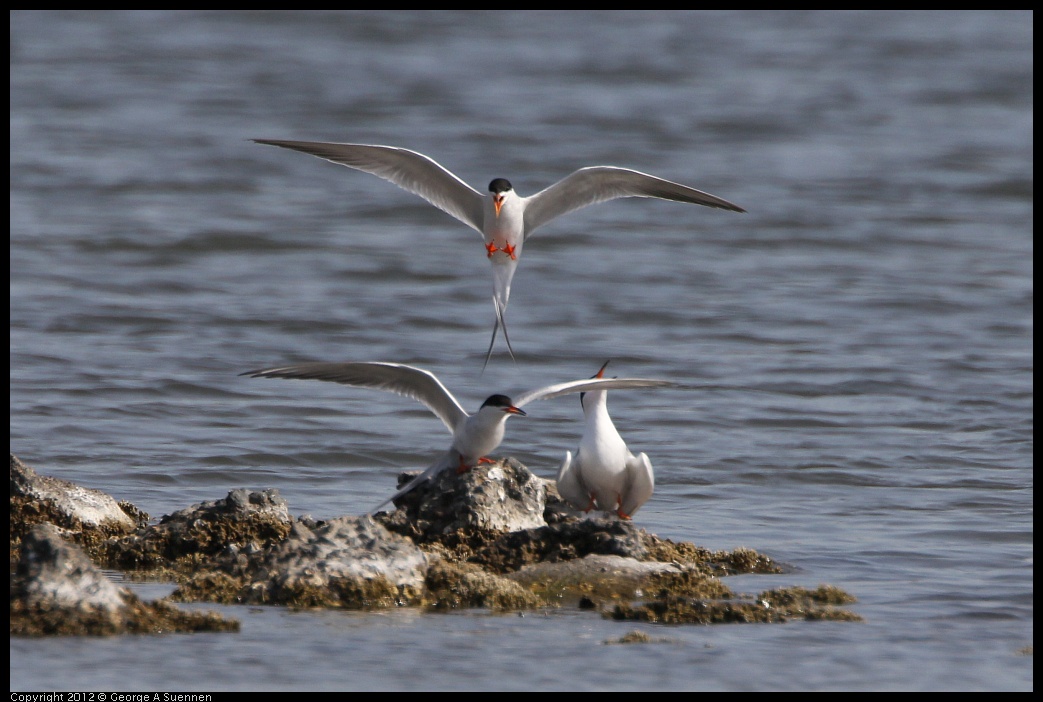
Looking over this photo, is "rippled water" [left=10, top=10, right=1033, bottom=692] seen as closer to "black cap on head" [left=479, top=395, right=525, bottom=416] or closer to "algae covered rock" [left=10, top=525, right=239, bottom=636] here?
"algae covered rock" [left=10, top=525, right=239, bottom=636]

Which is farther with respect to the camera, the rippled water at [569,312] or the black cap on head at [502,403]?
the black cap on head at [502,403]

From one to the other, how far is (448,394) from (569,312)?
290 inches

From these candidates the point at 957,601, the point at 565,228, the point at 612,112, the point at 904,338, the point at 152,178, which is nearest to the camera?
the point at 957,601

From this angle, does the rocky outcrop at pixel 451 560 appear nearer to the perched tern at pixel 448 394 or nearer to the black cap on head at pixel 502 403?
the perched tern at pixel 448 394

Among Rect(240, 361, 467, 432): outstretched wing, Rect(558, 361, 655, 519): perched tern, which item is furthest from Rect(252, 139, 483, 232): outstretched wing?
Rect(558, 361, 655, 519): perched tern

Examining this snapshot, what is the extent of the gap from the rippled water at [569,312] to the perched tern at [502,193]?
164cm

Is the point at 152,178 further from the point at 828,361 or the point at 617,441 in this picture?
the point at 617,441

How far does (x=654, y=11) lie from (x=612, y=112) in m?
13.1

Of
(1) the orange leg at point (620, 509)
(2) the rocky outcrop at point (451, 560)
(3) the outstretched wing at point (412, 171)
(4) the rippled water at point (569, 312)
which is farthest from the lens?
(3) the outstretched wing at point (412, 171)

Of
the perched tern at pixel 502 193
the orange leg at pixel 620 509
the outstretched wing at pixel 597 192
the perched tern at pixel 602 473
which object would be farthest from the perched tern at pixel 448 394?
the outstretched wing at pixel 597 192

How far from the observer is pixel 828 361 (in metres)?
12.5

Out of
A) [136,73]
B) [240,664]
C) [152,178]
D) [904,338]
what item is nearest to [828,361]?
[904,338]

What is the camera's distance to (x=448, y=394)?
7.01 m

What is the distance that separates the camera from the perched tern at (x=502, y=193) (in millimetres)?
7824
